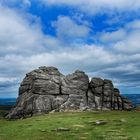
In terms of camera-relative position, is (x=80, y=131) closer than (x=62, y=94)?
Yes

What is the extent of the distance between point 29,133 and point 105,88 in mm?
61956

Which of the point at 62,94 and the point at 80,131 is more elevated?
the point at 62,94

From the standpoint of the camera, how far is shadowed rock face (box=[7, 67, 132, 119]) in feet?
333

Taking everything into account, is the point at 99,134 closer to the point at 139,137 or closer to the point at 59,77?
the point at 139,137

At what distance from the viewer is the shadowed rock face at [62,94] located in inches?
3991

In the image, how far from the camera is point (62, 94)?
10662 centimetres

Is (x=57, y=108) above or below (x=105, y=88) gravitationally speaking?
below

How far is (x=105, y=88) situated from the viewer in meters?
114

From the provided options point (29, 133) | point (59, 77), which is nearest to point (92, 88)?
point (59, 77)

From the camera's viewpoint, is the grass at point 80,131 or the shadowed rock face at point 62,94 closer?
the grass at point 80,131

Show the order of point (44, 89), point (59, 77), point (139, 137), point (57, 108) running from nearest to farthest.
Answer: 1. point (139, 137)
2. point (57, 108)
3. point (44, 89)
4. point (59, 77)

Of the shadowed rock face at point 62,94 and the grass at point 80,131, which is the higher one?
the shadowed rock face at point 62,94

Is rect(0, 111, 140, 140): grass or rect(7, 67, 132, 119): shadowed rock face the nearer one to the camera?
rect(0, 111, 140, 140): grass

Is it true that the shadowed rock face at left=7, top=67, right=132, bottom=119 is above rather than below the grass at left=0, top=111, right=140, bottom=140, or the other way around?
above
